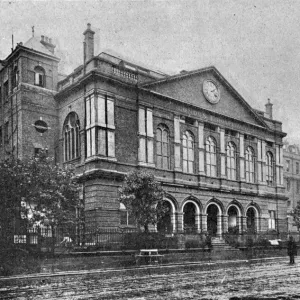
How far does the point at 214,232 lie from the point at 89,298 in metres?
26.6

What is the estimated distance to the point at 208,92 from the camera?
3766 cm

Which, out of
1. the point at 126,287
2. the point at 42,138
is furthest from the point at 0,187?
the point at 126,287

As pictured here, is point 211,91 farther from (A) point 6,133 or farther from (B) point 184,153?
(A) point 6,133

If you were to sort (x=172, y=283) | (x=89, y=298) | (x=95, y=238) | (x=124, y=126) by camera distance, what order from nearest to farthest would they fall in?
(x=89, y=298) < (x=172, y=283) < (x=95, y=238) < (x=124, y=126)

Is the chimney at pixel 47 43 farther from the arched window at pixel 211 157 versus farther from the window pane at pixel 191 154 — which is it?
the arched window at pixel 211 157

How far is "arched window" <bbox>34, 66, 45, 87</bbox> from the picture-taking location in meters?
33.0

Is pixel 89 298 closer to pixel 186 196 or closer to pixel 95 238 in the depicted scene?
pixel 95 238

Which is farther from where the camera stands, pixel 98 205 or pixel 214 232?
pixel 214 232

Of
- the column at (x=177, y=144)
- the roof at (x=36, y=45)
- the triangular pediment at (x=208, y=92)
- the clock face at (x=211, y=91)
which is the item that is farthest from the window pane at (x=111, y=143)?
the clock face at (x=211, y=91)

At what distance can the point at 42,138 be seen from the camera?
32906 millimetres

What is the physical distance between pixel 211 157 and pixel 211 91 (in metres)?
5.37

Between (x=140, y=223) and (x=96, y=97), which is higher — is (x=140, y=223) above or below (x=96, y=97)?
below

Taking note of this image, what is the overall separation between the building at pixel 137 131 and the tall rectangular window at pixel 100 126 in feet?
0.21

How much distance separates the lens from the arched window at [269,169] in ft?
141
